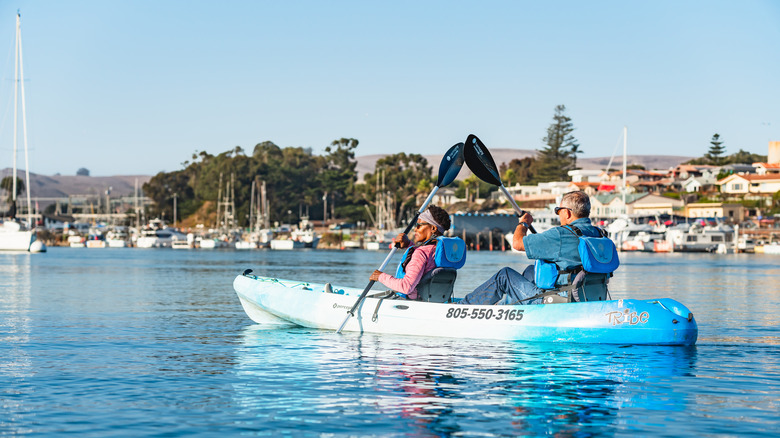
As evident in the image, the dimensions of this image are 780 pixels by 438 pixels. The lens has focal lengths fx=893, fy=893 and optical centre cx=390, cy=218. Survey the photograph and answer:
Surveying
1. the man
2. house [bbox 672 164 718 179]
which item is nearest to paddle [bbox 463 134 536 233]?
the man

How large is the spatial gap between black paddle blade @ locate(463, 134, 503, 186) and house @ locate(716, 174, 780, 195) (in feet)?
434

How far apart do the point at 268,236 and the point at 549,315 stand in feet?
421

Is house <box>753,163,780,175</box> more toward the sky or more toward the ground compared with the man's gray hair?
more toward the sky

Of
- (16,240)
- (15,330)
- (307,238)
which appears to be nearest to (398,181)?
(307,238)

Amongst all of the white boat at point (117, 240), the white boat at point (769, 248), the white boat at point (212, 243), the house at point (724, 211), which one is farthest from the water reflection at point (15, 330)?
the white boat at point (117, 240)

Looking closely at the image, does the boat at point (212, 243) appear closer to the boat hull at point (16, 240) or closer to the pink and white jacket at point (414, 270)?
the boat hull at point (16, 240)

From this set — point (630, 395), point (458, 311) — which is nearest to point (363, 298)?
point (458, 311)

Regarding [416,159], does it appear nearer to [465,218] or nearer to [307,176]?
[307,176]

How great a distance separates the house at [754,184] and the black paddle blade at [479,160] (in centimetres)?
13225

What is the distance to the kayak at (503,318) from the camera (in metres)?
14.1

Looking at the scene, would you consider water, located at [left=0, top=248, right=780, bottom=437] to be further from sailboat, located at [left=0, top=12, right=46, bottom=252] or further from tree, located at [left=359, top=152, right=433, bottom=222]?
tree, located at [left=359, top=152, right=433, bottom=222]

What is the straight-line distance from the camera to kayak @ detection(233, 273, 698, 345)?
555 inches

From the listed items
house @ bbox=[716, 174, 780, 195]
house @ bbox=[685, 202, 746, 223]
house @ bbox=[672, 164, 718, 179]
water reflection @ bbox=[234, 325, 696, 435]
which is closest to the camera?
water reflection @ bbox=[234, 325, 696, 435]

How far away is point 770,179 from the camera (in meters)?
139
